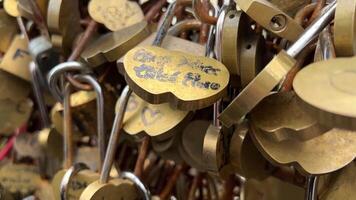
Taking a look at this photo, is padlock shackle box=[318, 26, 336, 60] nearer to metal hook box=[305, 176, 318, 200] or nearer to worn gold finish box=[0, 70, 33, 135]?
metal hook box=[305, 176, 318, 200]

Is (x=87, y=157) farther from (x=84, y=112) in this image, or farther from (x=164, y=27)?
(x=164, y=27)

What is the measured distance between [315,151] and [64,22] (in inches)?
11.7

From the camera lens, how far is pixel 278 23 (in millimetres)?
457

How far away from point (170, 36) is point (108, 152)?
0.13 meters

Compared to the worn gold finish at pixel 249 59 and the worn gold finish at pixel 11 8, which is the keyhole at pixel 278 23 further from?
the worn gold finish at pixel 11 8

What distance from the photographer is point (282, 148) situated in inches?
18.3

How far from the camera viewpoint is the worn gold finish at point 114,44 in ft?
1.84

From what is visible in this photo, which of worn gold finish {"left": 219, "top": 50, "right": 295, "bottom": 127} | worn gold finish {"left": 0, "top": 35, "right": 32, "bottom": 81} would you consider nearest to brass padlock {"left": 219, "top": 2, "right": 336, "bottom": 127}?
worn gold finish {"left": 219, "top": 50, "right": 295, "bottom": 127}

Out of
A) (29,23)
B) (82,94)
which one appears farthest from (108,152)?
(29,23)

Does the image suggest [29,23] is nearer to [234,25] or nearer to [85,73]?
[85,73]

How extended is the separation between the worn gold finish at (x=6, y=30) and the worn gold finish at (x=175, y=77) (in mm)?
290

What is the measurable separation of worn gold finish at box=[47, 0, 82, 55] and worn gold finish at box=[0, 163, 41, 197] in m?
0.18

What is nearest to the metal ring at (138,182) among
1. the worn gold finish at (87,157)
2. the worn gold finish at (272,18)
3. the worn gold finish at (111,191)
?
the worn gold finish at (111,191)

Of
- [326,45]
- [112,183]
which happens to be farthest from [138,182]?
[326,45]
